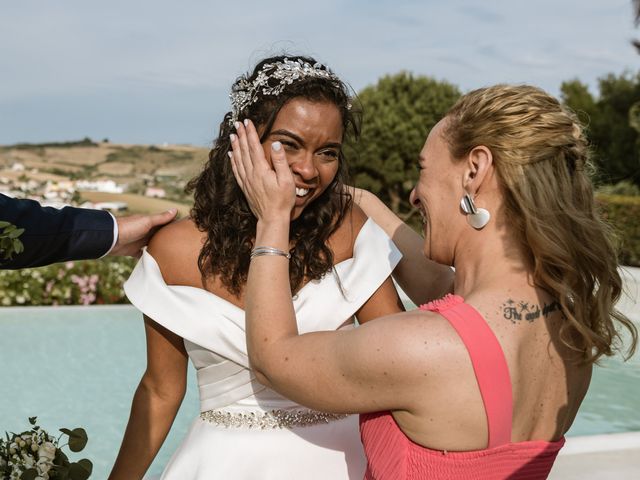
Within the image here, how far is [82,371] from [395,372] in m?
7.41

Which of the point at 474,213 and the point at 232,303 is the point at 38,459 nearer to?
the point at 232,303

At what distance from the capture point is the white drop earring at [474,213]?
190 centimetres

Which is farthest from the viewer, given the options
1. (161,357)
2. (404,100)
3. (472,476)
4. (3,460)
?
(404,100)

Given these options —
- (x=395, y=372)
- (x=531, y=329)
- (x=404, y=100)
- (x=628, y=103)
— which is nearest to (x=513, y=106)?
(x=531, y=329)

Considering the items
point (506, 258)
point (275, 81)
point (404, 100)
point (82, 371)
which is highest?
point (275, 81)

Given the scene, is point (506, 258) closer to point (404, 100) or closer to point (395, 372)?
point (395, 372)

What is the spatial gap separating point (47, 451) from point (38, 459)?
3 centimetres

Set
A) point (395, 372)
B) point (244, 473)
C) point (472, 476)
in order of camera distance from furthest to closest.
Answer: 1. point (244, 473)
2. point (472, 476)
3. point (395, 372)

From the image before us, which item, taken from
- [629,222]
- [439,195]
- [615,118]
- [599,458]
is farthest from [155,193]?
[439,195]

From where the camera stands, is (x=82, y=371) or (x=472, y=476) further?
(x=82, y=371)

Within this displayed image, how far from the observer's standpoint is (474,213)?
191 centimetres

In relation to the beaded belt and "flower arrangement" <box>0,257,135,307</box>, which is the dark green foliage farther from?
the beaded belt

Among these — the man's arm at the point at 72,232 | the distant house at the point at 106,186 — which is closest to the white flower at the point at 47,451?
the man's arm at the point at 72,232

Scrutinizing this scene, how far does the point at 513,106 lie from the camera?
1.86 metres
